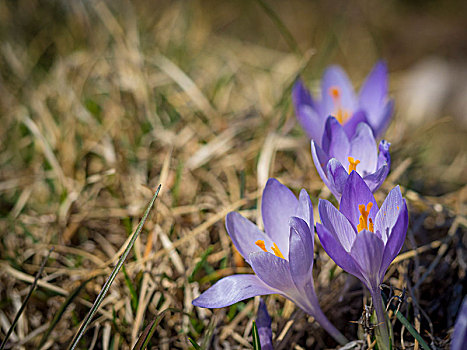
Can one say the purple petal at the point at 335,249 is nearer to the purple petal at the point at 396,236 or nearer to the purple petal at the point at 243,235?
the purple petal at the point at 396,236

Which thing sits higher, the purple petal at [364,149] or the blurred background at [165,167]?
the purple petal at [364,149]

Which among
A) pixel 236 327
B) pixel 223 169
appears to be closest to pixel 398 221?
pixel 236 327

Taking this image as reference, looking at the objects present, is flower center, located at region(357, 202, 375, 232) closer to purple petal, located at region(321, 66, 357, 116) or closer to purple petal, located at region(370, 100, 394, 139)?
purple petal, located at region(370, 100, 394, 139)

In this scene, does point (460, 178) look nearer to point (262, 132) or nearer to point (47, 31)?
point (262, 132)

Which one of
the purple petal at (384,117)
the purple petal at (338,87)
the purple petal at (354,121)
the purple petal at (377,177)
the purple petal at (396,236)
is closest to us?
the purple petal at (396,236)

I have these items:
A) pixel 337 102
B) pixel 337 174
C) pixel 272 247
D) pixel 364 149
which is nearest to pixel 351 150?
pixel 364 149

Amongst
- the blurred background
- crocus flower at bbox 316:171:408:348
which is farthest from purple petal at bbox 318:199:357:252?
the blurred background

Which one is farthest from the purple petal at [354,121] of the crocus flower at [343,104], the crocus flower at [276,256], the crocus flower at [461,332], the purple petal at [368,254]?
the crocus flower at [461,332]
